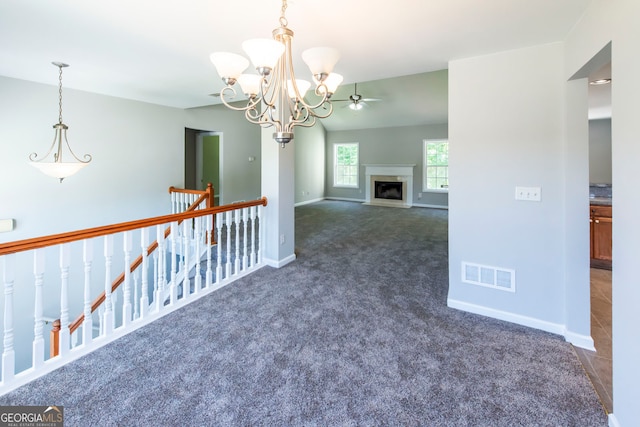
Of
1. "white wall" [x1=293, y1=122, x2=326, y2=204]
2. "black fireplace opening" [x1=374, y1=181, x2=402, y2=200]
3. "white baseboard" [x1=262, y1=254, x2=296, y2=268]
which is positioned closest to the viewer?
"white baseboard" [x1=262, y1=254, x2=296, y2=268]

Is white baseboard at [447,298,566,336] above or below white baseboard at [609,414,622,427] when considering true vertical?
above

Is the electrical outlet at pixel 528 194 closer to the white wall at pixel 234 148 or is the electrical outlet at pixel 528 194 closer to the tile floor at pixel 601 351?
the tile floor at pixel 601 351

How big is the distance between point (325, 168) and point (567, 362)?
956 centimetres

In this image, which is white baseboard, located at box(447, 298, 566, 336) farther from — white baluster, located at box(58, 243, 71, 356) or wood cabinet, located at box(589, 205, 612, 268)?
white baluster, located at box(58, 243, 71, 356)

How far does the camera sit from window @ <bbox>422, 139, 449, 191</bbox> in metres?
9.15

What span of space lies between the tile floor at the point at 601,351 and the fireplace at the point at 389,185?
6.30m

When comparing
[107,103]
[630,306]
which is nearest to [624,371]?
[630,306]

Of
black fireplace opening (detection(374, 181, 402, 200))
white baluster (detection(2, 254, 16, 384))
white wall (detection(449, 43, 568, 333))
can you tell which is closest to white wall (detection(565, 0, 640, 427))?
white wall (detection(449, 43, 568, 333))

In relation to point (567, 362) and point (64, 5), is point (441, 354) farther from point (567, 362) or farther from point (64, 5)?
point (64, 5)

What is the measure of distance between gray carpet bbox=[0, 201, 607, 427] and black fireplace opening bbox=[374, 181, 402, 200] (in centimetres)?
690

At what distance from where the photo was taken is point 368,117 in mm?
9352

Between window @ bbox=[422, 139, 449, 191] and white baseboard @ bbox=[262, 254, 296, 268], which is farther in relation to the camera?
window @ bbox=[422, 139, 449, 191]

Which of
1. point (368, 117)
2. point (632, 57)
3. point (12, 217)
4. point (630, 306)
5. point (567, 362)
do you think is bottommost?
point (567, 362)

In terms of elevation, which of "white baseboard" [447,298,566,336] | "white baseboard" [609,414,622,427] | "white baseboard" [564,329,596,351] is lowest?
"white baseboard" [609,414,622,427]
